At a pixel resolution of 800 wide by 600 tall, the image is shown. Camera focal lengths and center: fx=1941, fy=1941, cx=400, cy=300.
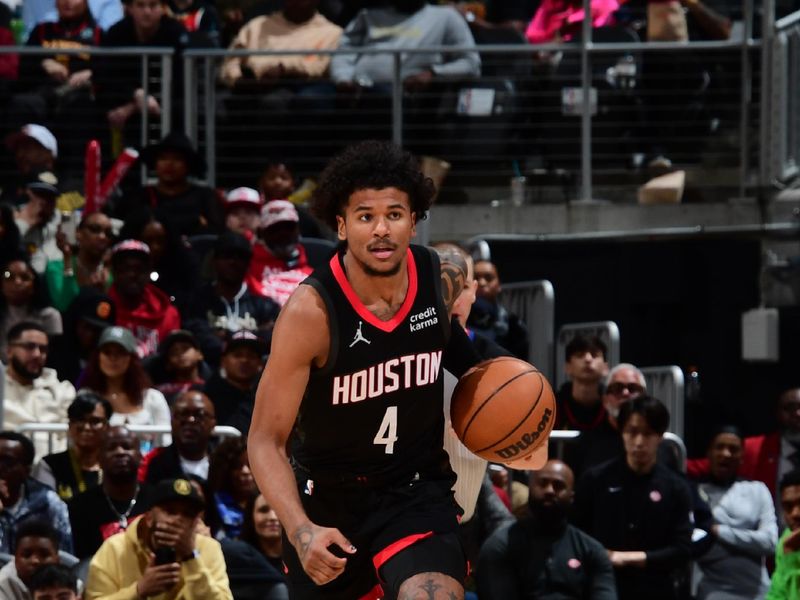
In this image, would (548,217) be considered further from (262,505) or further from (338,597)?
(338,597)

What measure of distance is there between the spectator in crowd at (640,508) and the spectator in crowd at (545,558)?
Answer: 439 mm

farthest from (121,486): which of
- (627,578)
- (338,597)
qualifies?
(338,597)

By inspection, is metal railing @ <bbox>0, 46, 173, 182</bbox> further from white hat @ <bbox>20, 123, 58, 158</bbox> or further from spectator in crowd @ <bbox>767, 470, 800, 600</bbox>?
spectator in crowd @ <bbox>767, 470, 800, 600</bbox>

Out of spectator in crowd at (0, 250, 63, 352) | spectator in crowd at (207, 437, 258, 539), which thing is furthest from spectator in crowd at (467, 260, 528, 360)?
spectator in crowd at (0, 250, 63, 352)

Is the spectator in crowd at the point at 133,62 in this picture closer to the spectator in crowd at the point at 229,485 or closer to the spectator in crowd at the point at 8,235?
the spectator in crowd at the point at 8,235

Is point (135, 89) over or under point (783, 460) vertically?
over

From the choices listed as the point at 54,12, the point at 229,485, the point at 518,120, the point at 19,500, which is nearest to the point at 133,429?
the point at 229,485

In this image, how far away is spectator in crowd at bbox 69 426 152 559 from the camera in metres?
10.9

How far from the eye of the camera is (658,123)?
15.4 m

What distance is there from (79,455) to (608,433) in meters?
3.30

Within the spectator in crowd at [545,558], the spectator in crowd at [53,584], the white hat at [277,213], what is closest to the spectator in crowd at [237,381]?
the white hat at [277,213]

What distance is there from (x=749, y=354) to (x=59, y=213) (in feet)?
17.5

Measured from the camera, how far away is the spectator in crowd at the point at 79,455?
1138 centimetres

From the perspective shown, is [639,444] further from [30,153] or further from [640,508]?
[30,153]
